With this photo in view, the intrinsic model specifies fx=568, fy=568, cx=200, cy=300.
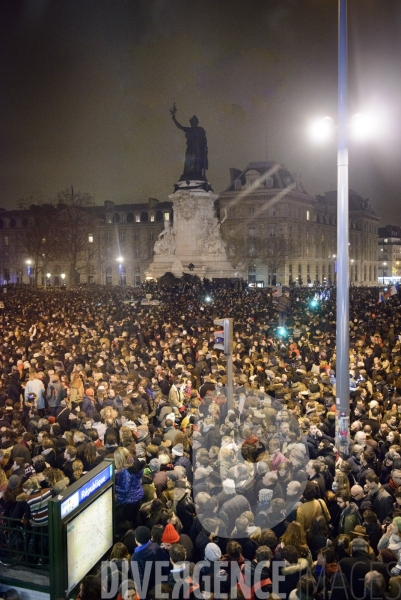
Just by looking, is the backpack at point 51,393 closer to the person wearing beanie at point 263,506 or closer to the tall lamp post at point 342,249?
the tall lamp post at point 342,249

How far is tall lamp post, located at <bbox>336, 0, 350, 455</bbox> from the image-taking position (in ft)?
29.7

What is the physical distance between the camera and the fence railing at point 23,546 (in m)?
5.91

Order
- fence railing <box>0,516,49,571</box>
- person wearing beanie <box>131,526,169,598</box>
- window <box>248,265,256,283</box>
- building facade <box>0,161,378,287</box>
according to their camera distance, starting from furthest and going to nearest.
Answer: window <box>248,265,256,283</box> → building facade <box>0,161,378,287</box> → fence railing <box>0,516,49,571</box> → person wearing beanie <box>131,526,169,598</box>

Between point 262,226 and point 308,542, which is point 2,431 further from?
point 262,226

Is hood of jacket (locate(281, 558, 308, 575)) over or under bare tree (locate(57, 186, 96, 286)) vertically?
under

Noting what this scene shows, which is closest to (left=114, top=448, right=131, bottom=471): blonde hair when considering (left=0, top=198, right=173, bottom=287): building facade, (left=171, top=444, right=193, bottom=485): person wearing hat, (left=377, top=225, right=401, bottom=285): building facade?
(left=171, top=444, right=193, bottom=485): person wearing hat

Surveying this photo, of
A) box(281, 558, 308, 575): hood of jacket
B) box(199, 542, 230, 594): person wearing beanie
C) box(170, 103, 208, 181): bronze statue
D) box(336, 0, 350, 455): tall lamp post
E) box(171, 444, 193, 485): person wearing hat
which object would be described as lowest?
box(199, 542, 230, 594): person wearing beanie

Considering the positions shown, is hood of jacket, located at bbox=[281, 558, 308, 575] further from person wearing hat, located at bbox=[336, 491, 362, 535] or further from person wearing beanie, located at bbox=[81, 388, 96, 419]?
person wearing beanie, located at bbox=[81, 388, 96, 419]

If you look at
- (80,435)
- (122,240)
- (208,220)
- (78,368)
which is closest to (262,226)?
(122,240)

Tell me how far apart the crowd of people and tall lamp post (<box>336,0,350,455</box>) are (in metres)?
0.36

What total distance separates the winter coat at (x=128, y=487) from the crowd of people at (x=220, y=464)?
2 centimetres

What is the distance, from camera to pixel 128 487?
23.6ft

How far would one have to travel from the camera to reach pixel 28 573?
19.7 feet

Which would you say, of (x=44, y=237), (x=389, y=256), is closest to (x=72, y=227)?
(x=44, y=237)
